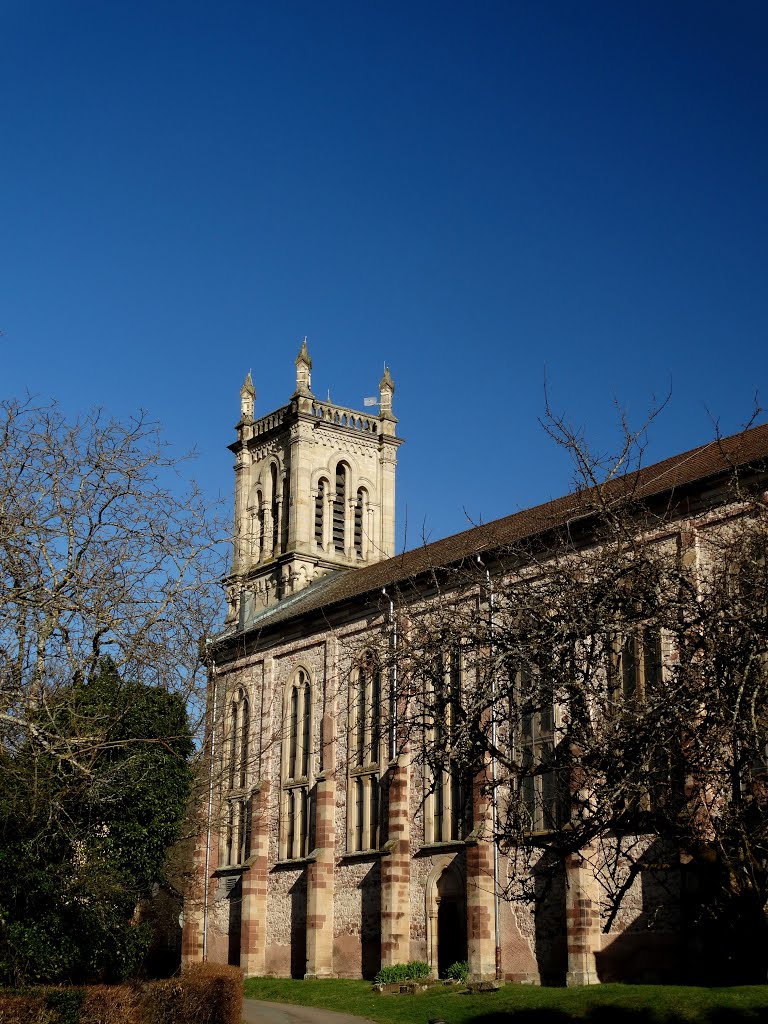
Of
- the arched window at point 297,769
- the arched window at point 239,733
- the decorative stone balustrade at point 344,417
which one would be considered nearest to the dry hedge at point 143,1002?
the arched window at point 297,769

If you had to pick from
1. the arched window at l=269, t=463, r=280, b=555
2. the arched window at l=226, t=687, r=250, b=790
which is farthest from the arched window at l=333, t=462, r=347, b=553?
the arched window at l=226, t=687, r=250, b=790

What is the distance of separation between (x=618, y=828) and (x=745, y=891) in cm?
146

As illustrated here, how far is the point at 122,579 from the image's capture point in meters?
18.6

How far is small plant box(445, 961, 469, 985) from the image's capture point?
3251 centimetres

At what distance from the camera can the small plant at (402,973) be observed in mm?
34031

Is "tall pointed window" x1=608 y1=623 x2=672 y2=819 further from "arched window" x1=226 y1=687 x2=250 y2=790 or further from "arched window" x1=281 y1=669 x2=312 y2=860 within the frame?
"arched window" x1=226 y1=687 x2=250 y2=790

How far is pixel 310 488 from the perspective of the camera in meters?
61.8

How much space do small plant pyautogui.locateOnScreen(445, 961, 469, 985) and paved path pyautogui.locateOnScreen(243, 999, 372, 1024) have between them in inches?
131

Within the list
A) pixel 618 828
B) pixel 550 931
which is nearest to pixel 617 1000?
pixel 550 931

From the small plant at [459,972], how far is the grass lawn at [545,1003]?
0.88 meters

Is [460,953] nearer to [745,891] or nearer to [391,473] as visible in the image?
[745,891]

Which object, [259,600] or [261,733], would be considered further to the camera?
[259,600]

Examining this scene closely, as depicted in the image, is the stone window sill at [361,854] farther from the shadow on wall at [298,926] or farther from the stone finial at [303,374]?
the stone finial at [303,374]

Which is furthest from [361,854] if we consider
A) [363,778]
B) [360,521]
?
[360,521]
